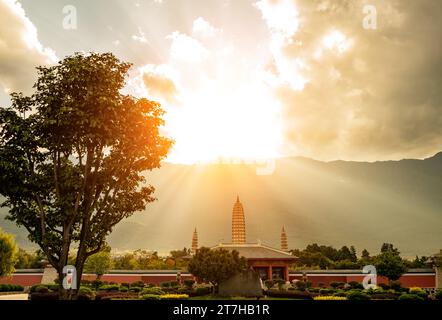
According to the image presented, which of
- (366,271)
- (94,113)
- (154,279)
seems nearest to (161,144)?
(94,113)

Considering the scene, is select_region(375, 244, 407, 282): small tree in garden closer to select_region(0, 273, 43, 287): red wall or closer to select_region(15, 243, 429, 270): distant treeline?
select_region(15, 243, 429, 270): distant treeline

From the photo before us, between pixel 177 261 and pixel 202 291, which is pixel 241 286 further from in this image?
pixel 177 261

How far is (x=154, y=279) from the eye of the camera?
174ft

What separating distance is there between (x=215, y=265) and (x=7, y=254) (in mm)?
23599

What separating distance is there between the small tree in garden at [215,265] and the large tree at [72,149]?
45.2 ft

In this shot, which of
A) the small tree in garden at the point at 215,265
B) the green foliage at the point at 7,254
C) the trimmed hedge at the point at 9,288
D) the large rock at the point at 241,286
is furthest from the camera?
the trimmed hedge at the point at 9,288

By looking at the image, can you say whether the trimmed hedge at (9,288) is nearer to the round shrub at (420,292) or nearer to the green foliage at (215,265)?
the green foliage at (215,265)

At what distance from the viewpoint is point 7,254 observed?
40469 millimetres

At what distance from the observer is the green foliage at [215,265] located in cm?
3158

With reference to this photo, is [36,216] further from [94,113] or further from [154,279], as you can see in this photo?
[154,279]

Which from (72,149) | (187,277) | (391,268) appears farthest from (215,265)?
(391,268)

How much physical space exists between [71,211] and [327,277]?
42515 mm

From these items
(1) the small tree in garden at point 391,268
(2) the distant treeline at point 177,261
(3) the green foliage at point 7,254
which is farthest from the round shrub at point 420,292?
(3) the green foliage at point 7,254

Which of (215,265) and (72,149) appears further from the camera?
(215,265)
